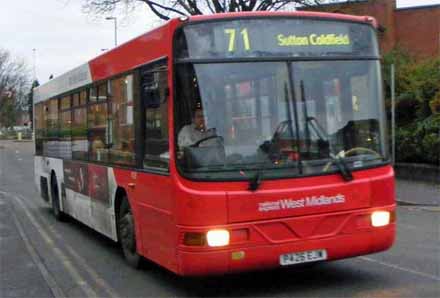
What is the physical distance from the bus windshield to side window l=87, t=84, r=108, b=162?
3.29 meters

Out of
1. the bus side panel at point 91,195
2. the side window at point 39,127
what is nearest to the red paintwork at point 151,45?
the bus side panel at point 91,195

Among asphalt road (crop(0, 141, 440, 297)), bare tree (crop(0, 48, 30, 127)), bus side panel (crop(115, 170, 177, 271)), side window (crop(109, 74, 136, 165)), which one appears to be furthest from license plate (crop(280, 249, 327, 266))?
bare tree (crop(0, 48, 30, 127))

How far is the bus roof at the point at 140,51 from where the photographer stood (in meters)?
7.12

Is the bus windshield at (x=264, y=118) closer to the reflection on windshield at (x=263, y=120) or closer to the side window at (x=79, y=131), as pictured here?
the reflection on windshield at (x=263, y=120)

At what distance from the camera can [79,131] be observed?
11867 millimetres

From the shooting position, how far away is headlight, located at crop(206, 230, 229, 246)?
6668 millimetres

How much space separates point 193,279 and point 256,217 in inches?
65.9

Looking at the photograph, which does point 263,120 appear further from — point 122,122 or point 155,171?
point 122,122

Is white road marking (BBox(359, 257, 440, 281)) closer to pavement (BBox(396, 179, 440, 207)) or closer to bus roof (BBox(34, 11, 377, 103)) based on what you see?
bus roof (BBox(34, 11, 377, 103))

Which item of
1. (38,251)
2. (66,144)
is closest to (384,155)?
(38,251)

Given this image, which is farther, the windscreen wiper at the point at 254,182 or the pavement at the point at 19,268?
the pavement at the point at 19,268

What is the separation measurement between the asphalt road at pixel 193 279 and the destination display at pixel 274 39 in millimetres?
2379

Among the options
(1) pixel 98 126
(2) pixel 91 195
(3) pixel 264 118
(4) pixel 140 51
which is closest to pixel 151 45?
(4) pixel 140 51

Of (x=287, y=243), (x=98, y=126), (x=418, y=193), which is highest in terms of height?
(x=98, y=126)
